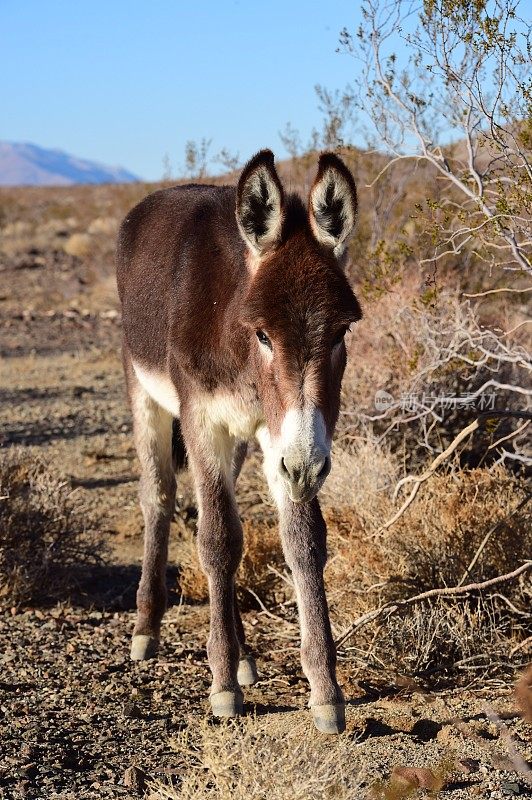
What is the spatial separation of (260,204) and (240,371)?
Answer: 699 mm

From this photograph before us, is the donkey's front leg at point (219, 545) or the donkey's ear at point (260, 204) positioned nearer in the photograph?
the donkey's ear at point (260, 204)

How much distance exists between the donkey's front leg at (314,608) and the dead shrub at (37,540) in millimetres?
2113

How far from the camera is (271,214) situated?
13.2 feet

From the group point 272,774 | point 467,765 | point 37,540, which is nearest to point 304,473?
point 272,774

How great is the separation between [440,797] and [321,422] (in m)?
1.35

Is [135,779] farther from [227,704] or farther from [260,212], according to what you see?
[260,212]

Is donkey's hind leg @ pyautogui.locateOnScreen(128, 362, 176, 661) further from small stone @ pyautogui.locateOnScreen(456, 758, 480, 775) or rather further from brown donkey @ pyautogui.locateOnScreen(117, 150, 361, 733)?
small stone @ pyautogui.locateOnScreen(456, 758, 480, 775)

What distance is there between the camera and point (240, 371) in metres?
4.31

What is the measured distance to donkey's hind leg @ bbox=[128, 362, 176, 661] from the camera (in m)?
5.50

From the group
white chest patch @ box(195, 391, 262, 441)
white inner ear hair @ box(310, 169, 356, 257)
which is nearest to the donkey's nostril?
white chest patch @ box(195, 391, 262, 441)

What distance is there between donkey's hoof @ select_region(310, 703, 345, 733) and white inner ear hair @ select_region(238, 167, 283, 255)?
1.85 meters

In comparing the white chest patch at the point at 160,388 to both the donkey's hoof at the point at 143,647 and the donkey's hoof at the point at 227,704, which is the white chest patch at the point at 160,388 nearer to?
the donkey's hoof at the point at 143,647

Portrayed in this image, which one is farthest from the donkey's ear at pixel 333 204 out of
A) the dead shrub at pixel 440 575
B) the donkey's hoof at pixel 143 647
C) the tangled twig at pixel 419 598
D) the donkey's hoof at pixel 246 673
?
the donkey's hoof at pixel 143 647

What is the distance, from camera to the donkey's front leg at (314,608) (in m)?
4.20
